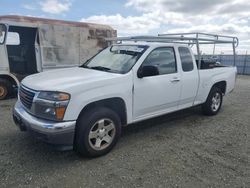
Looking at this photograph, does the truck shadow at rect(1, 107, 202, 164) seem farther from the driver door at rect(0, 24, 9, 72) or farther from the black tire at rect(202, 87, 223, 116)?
the driver door at rect(0, 24, 9, 72)

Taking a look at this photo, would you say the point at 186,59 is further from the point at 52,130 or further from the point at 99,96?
the point at 52,130

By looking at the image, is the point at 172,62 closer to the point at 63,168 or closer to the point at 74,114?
the point at 74,114

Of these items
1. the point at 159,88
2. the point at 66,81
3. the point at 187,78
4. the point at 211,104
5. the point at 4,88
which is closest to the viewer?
the point at 66,81

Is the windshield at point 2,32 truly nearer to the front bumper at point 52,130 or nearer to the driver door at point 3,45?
the driver door at point 3,45

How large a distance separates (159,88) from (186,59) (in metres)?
1.21

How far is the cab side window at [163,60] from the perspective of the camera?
4660mm

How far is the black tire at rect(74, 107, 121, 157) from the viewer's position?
12.0ft

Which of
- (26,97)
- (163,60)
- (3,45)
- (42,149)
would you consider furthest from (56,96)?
(3,45)

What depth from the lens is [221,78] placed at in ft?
21.2

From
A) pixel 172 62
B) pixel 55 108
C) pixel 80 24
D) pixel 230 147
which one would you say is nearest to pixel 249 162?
pixel 230 147

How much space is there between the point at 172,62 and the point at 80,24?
6013 millimetres

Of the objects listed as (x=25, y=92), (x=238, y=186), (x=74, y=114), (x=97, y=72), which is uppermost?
(x=97, y=72)

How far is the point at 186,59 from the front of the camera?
17.7 feet

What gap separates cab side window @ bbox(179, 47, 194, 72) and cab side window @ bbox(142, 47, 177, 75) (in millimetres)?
274
